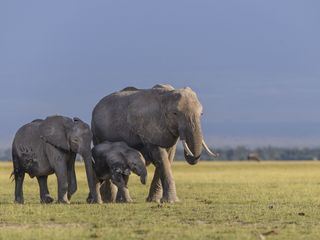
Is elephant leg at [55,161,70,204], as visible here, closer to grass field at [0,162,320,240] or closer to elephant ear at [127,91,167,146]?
grass field at [0,162,320,240]

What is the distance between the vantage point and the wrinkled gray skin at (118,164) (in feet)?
74.1

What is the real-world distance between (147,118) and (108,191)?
2515mm

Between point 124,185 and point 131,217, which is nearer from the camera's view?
point 131,217

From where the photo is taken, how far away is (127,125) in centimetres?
2391

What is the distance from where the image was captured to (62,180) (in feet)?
74.3

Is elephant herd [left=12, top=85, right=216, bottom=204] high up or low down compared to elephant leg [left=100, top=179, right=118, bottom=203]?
up

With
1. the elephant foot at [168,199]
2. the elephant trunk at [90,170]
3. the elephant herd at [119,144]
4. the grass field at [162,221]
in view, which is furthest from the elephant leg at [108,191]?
the grass field at [162,221]

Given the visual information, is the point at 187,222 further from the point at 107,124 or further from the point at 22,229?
the point at 107,124

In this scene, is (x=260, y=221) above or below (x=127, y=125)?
below

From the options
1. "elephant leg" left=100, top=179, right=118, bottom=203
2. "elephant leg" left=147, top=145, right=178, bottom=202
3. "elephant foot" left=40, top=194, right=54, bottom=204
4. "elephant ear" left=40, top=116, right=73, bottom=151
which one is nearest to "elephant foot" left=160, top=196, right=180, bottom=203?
"elephant leg" left=147, top=145, right=178, bottom=202

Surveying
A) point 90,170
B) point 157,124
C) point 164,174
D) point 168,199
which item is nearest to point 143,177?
point 164,174

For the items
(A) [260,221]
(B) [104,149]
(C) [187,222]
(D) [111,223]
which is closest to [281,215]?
(A) [260,221]

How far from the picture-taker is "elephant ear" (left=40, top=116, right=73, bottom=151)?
23.1 metres

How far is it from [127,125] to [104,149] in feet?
3.99
